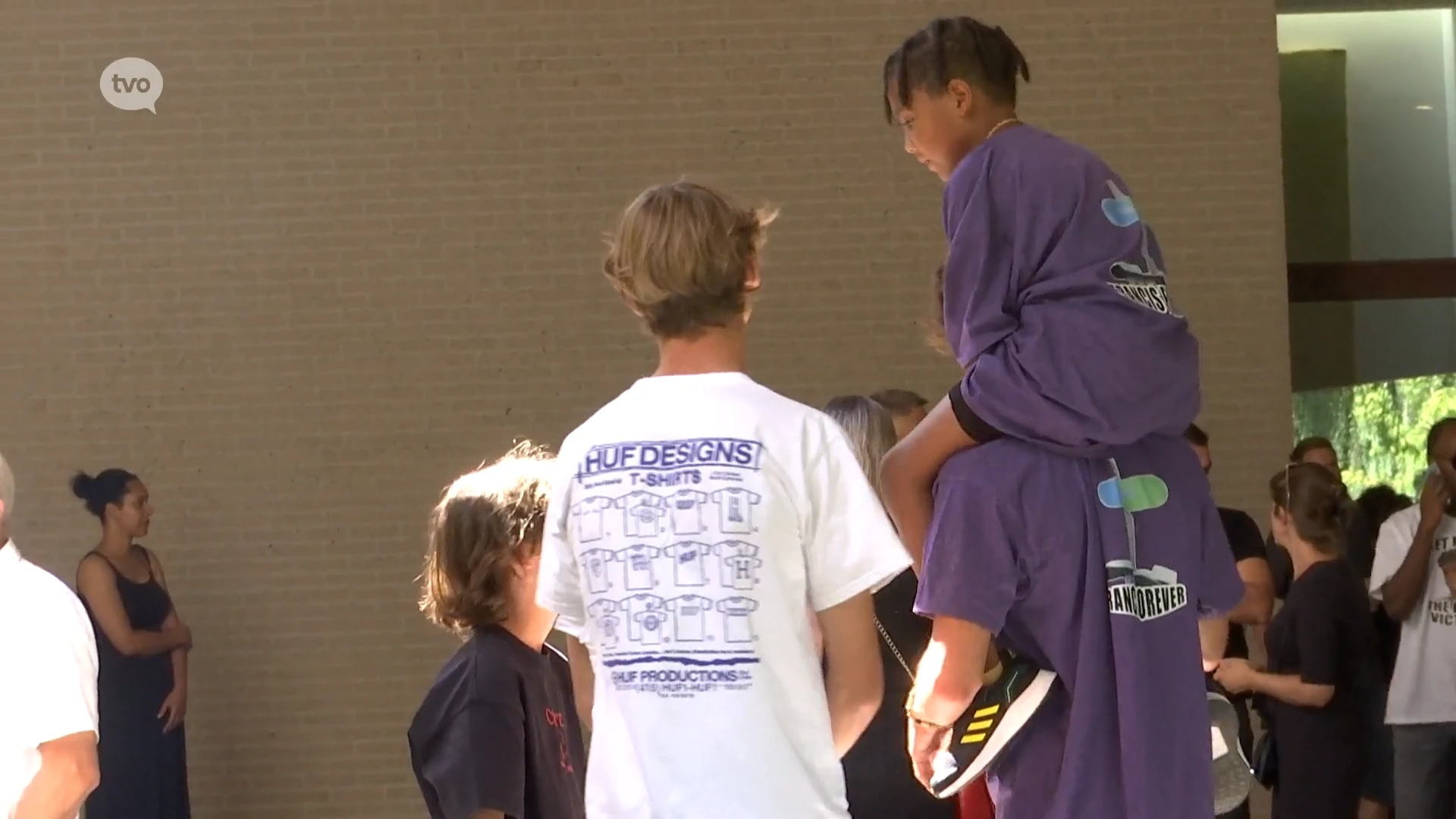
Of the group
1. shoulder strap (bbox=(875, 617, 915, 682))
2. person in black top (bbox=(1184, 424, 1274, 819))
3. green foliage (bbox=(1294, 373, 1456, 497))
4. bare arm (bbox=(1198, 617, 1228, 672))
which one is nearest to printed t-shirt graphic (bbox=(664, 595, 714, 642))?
bare arm (bbox=(1198, 617, 1228, 672))

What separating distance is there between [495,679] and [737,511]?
817 mm

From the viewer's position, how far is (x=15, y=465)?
6.96 m

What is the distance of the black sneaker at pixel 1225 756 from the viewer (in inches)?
90.0

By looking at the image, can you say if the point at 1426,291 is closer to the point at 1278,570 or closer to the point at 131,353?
the point at 1278,570

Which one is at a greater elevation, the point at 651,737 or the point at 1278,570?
the point at 651,737

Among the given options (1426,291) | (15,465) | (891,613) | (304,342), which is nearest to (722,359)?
(891,613)

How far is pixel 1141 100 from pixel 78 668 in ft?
18.3

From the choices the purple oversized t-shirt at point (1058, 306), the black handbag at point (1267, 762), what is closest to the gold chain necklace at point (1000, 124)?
the purple oversized t-shirt at point (1058, 306)

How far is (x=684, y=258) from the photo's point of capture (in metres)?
2.08

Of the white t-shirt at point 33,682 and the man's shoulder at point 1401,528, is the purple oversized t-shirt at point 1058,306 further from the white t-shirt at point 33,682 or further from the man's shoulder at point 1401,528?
the man's shoulder at point 1401,528

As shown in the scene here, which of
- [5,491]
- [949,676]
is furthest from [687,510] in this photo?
[5,491]

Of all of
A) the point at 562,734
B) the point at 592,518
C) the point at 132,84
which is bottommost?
the point at 562,734

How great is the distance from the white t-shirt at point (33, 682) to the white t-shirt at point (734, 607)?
0.98 m

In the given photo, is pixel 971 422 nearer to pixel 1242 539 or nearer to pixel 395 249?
pixel 1242 539
